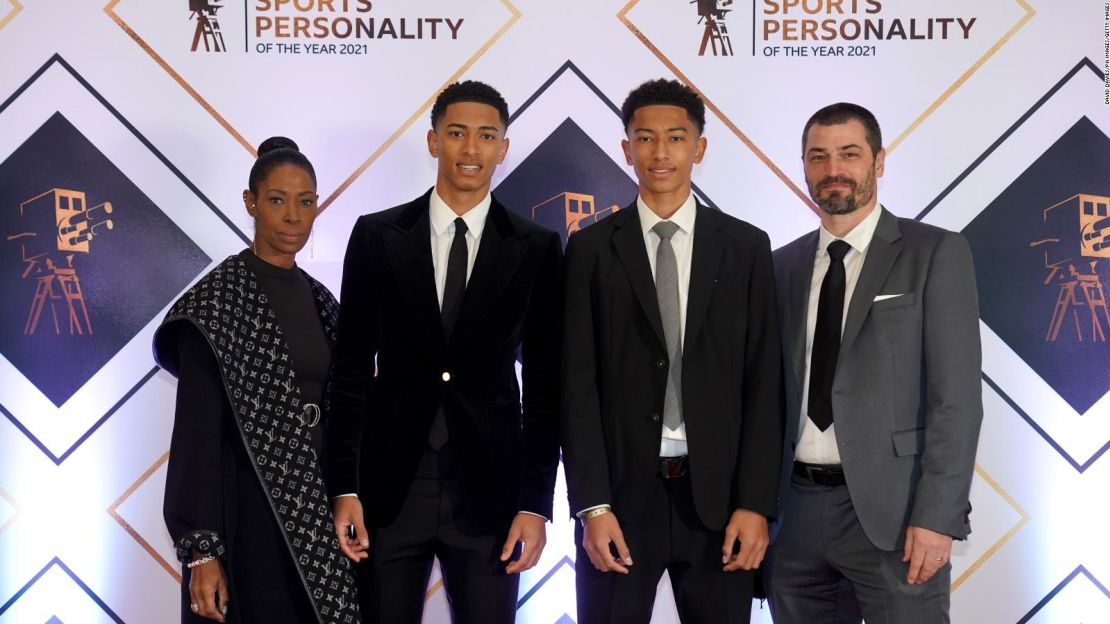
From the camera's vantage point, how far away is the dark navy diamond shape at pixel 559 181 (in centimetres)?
358

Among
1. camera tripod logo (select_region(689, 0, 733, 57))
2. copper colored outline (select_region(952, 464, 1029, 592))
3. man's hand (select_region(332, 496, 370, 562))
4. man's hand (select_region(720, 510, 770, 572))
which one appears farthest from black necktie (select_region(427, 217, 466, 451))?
copper colored outline (select_region(952, 464, 1029, 592))

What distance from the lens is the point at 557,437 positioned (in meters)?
2.43

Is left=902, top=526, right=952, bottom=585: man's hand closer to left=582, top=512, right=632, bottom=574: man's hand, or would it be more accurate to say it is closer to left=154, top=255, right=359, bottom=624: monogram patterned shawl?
left=582, top=512, right=632, bottom=574: man's hand

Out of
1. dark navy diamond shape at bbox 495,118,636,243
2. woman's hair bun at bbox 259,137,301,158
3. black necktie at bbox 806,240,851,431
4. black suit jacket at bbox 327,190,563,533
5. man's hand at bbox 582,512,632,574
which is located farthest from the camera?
dark navy diamond shape at bbox 495,118,636,243

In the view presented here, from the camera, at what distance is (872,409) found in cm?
244

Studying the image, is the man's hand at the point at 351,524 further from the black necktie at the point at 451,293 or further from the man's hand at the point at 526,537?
the man's hand at the point at 526,537

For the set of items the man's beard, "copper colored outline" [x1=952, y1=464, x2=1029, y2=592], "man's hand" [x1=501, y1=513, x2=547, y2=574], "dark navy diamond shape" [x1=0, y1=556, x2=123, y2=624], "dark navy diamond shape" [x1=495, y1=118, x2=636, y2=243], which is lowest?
"dark navy diamond shape" [x1=0, y1=556, x2=123, y2=624]

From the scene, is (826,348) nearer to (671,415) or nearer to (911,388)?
(911,388)

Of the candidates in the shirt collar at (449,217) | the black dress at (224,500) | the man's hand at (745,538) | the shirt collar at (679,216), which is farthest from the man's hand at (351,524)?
the shirt collar at (679,216)

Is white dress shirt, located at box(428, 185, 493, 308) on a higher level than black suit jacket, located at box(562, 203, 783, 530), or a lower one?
higher

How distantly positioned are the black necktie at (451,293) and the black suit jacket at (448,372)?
23 millimetres

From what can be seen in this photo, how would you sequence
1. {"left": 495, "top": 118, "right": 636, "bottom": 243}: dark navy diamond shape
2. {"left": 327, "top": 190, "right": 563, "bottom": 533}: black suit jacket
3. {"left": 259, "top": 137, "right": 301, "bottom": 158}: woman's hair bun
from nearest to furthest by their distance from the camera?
{"left": 327, "top": 190, "right": 563, "bottom": 533}: black suit jacket
{"left": 259, "top": 137, "right": 301, "bottom": 158}: woman's hair bun
{"left": 495, "top": 118, "right": 636, "bottom": 243}: dark navy diamond shape

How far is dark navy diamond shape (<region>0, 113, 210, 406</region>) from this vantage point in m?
3.59

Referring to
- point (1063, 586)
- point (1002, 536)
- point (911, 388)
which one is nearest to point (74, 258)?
point (911, 388)
